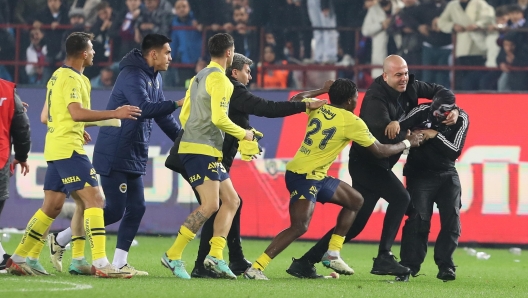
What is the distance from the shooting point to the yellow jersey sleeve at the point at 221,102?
26.6ft

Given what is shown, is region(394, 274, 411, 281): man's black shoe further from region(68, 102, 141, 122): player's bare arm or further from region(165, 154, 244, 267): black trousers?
region(68, 102, 141, 122): player's bare arm

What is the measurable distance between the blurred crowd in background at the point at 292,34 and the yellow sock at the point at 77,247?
7039mm

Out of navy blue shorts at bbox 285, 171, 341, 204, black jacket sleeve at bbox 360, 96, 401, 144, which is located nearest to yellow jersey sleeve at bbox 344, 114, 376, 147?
black jacket sleeve at bbox 360, 96, 401, 144

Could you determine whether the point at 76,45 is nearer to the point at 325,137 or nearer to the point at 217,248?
the point at 217,248

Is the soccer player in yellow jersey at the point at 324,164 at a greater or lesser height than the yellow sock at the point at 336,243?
greater

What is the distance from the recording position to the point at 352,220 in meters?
8.98

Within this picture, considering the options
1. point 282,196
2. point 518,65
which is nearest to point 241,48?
point 282,196

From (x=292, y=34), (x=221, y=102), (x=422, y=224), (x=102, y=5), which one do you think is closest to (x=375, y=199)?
(x=422, y=224)

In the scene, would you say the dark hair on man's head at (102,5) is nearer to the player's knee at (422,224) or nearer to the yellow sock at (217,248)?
the player's knee at (422,224)

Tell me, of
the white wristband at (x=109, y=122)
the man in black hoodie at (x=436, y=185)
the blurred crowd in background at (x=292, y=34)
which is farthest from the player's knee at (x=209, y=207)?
the blurred crowd in background at (x=292, y=34)

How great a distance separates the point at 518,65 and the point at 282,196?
15.3 ft

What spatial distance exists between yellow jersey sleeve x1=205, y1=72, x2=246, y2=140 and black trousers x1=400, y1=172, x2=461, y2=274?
2.15 m

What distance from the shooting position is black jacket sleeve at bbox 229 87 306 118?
8.55m

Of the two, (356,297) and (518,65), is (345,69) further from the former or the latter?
(356,297)
